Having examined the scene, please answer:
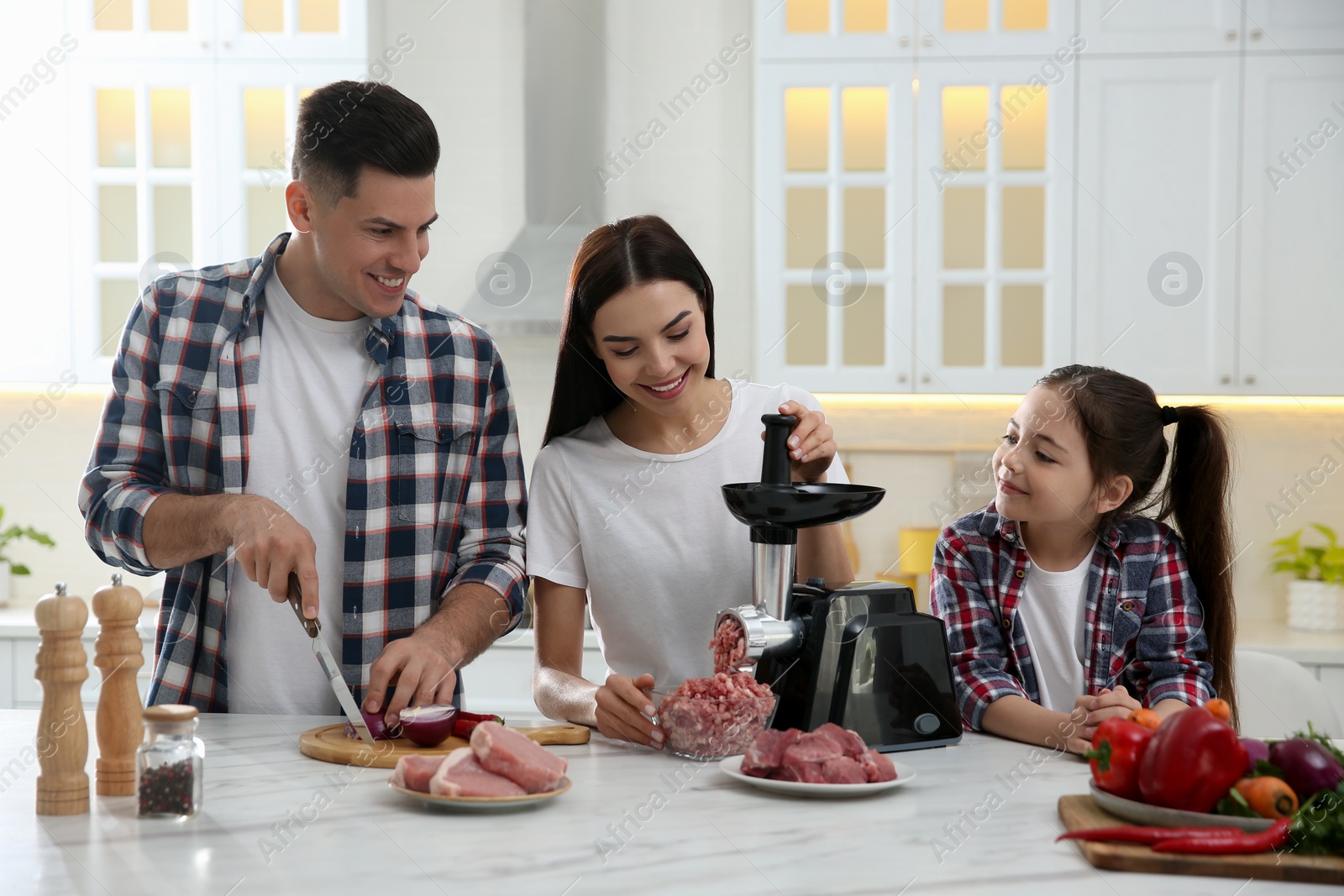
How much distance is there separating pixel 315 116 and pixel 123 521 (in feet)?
2.05

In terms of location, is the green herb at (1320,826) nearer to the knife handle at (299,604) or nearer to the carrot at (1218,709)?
the carrot at (1218,709)

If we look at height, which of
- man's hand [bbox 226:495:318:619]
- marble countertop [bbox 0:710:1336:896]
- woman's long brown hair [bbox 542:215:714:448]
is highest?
woman's long brown hair [bbox 542:215:714:448]

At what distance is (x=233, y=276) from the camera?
5.68ft

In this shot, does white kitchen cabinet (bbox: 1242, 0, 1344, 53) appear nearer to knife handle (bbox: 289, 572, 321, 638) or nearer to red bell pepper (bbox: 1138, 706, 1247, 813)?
red bell pepper (bbox: 1138, 706, 1247, 813)

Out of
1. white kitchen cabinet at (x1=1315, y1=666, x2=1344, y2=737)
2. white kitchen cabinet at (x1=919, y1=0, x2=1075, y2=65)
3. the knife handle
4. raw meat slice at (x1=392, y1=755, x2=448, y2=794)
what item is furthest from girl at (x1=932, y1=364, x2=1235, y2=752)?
white kitchen cabinet at (x1=919, y1=0, x2=1075, y2=65)

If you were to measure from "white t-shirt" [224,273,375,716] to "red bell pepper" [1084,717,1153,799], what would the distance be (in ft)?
3.46

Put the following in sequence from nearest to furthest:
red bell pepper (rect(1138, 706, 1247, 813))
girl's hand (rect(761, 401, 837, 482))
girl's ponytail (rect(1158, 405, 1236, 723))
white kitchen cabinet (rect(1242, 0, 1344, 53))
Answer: red bell pepper (rect(1138, 706, 1247, 813)) → girl's hand (rect(761, 401, 837, 482)) → girl's ponytail (rect(1158, 405, 1236, 723)) → white kitchen cabinet (rect(1242, 0, 1344, 53))

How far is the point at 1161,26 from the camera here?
3.23 meters

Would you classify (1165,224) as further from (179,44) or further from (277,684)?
(179,44)

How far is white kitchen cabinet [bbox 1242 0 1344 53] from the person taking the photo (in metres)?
3.20

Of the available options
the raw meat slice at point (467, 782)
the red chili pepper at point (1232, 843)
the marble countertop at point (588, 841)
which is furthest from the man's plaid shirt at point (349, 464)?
the red chili pepper at point (1232, 843)

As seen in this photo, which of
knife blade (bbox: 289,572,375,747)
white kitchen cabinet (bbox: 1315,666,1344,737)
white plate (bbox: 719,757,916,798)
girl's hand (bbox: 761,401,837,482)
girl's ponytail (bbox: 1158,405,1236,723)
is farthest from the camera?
white kitchen cabinet (bbox: 1315,666,1344,737)

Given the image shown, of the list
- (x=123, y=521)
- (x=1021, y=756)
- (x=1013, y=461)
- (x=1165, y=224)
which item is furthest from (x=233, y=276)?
(x=1165, y=224)

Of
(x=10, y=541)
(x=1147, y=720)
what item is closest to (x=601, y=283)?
(x=1147, y=720)
